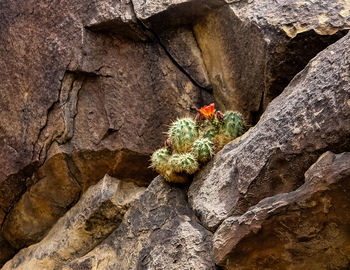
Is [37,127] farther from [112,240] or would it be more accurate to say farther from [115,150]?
[112,240]

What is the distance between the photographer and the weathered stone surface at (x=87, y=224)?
4523 millimetres

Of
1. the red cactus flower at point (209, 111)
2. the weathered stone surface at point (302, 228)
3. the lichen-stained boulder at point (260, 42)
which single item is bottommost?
the weathered stone surface at point (302, 228)

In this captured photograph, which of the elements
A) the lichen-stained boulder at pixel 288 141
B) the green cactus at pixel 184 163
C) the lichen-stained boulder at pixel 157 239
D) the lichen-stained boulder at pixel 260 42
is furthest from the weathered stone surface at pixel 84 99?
the lichen-stained boulder at pixel 288 141

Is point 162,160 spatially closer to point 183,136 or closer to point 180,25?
point 183,136

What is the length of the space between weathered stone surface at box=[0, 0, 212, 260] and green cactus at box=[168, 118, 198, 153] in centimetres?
76

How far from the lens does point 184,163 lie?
3883mm

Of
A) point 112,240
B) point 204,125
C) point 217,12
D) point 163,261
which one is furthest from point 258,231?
point 217,12

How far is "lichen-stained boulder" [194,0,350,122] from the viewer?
3.97 meters

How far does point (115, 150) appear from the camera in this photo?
15.7ft

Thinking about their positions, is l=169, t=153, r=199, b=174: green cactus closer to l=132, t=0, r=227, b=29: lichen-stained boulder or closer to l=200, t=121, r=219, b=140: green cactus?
l=200, t=121, r=219, b=140: green cactus

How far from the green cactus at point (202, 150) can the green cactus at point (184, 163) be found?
1.7 inches

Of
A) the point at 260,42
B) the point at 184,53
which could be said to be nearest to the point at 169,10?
the point at 184,53

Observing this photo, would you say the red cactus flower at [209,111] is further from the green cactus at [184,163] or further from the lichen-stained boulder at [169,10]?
the lichen-stained boulder at [169,10]

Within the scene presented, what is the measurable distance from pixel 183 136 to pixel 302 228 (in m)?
1.39
